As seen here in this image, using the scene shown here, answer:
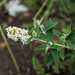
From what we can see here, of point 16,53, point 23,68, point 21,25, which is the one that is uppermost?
point 21,25

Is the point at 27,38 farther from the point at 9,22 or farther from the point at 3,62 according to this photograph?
the point at 9,22

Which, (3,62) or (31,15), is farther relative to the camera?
(31,15)

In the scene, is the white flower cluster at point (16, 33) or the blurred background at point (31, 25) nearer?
the white flower cluster at point (16, 33)

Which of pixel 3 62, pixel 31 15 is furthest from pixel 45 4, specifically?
pixel 3 62

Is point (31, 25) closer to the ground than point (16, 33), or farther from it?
closer to the ground

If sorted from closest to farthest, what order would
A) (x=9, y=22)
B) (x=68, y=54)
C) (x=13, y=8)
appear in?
(x=68, y=54) < (x=13, y=8) < (x=9, y=22)

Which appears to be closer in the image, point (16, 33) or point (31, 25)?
point (16, 33)

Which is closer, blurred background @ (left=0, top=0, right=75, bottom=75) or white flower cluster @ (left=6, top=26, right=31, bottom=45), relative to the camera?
white flower cluster @ (left=6, top=26, right=31, bottom=45)

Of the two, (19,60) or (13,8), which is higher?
(13,8)
